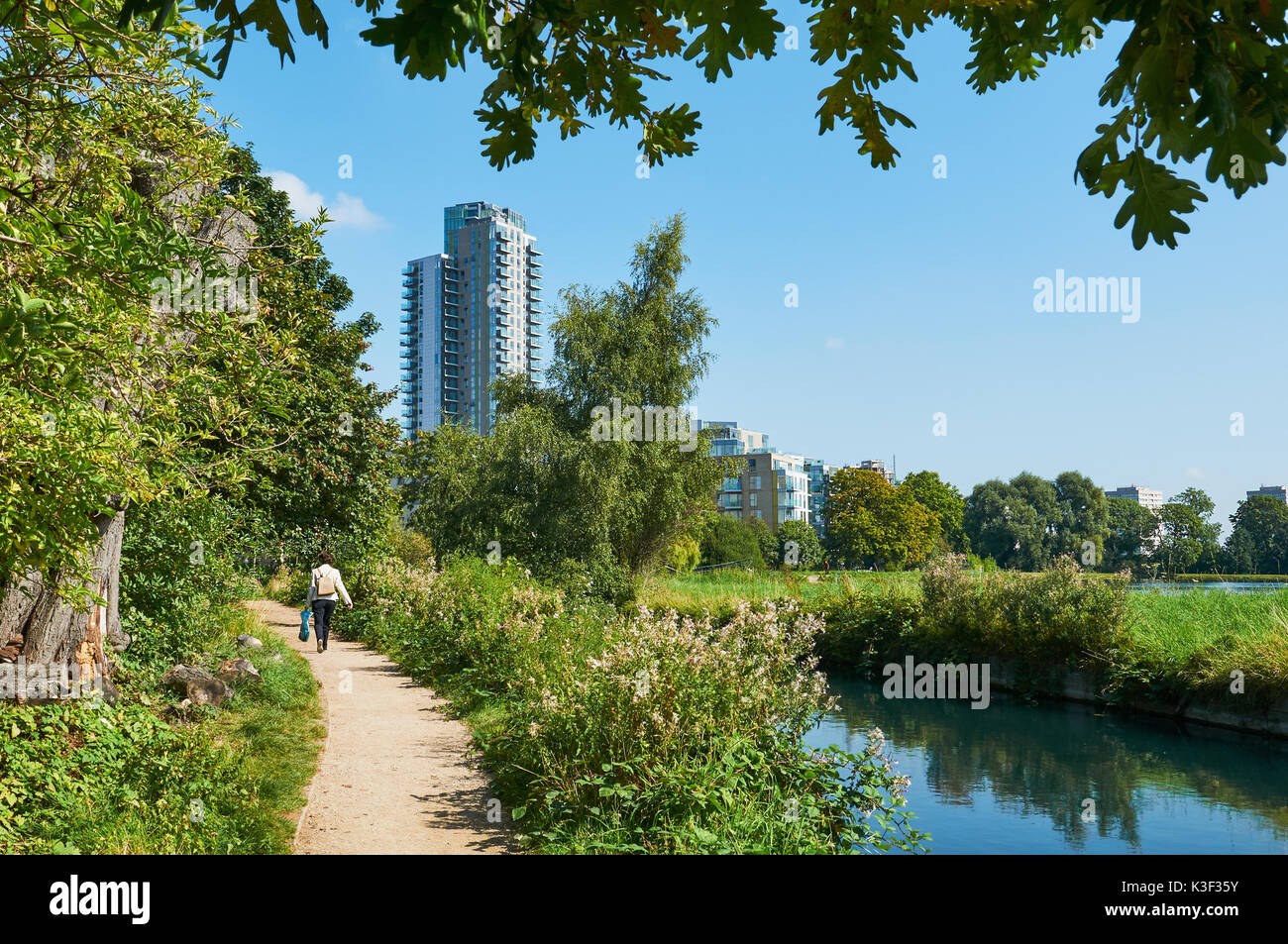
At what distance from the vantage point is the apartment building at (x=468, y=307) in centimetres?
12888

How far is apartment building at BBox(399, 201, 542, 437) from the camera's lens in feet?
423

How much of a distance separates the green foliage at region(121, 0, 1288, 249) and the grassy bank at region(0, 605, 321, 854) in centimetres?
481

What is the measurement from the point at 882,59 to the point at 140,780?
6630mm

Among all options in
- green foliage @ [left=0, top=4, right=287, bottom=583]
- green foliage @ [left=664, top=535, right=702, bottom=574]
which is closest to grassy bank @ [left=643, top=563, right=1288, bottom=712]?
green foliage @ [left=0, top=4, right=287, bottom=583]

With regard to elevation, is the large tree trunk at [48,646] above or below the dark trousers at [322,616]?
above

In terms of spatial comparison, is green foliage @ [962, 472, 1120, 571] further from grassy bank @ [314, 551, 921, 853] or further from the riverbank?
grassy bank @ [314, 551, 921, 853]

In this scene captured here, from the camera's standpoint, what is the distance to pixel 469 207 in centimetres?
13412

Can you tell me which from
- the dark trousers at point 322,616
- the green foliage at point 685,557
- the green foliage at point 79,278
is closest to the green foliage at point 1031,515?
the green foliage at point 685,557

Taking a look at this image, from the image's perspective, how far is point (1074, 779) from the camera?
10359 mm

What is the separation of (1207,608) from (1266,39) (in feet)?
60.0

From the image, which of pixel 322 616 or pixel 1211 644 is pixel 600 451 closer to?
pixel 322 616

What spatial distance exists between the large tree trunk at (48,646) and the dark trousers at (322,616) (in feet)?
24.2

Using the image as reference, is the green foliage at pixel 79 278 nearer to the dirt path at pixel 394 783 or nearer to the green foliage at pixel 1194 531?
the dirt path at pixel 394 783
